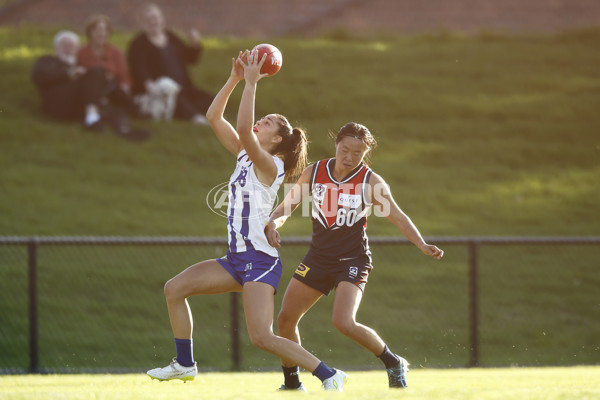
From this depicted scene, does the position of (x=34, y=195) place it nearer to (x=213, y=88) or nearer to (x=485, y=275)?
(x=213, y=88)

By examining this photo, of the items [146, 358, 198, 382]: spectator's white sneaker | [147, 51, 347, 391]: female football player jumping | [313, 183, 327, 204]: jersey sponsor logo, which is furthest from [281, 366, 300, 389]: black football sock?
[313, 183, 327, 204]: jersey sponsor logo

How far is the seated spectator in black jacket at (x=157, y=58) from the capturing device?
1521cm

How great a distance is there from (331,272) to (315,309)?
524 centimetres

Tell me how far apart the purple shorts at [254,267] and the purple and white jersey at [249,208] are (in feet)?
0.12

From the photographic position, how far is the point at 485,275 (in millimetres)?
12266

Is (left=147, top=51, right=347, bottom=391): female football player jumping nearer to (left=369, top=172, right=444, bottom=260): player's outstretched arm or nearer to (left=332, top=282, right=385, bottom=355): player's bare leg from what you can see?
(left=332, top=282, right=385, bottom=355): player's bare leg

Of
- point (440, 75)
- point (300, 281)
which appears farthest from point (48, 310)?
point (440, 75)

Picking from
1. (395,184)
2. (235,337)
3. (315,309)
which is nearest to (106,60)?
(395,184)

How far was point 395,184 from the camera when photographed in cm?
1520

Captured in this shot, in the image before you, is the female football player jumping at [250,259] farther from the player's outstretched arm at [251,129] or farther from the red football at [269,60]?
the red football at [269,60]

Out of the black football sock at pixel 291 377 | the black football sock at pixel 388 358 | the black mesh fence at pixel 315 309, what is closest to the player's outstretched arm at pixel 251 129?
the black football sock at pixel 291 377

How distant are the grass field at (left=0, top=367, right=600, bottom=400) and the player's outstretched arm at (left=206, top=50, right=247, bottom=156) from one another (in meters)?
1.75

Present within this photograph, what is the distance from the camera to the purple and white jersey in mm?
6246

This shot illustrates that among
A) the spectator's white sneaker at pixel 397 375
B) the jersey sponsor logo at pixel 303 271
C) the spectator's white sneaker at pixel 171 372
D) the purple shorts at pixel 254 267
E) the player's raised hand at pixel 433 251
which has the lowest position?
the spectator's white sneaker at pixel 397 375
